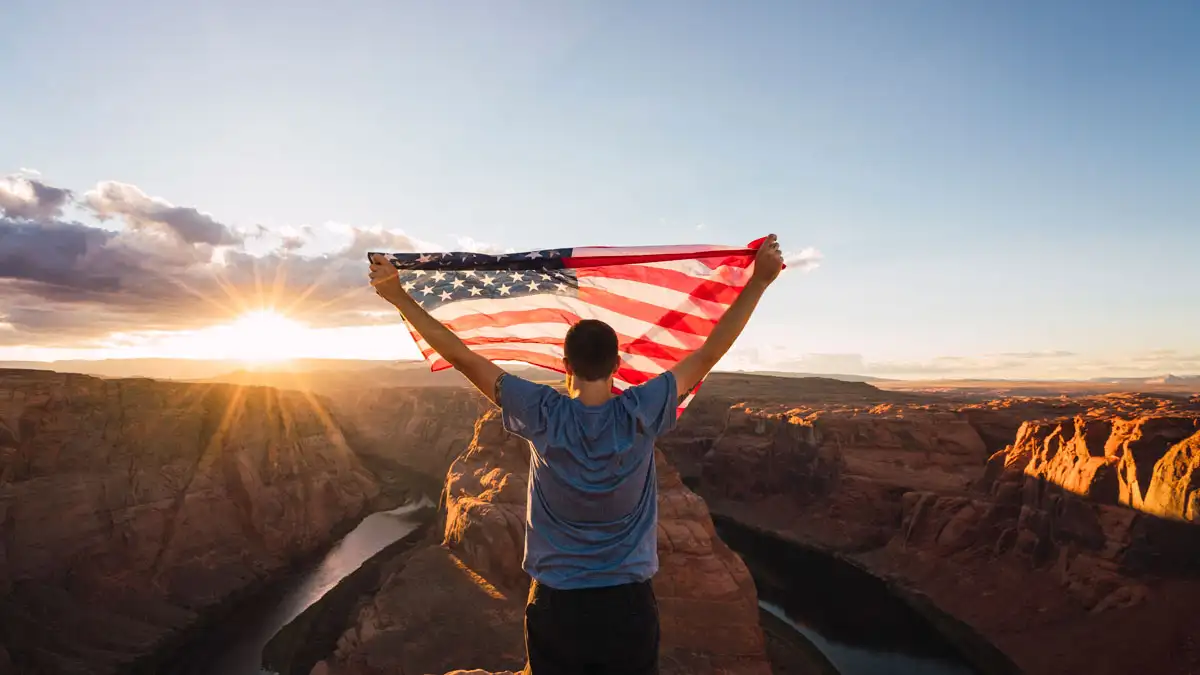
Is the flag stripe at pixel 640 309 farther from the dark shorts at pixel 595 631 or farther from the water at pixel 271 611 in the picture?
the water at pixel 271 611

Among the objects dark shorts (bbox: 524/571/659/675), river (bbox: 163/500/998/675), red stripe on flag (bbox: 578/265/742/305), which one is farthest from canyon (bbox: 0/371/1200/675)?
dark shorts (bbox: 524/571/659/675)

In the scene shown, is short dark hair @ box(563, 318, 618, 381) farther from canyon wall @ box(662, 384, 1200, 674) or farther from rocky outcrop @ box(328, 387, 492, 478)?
rocky outcrop @ box(328, 387, 492, 478)

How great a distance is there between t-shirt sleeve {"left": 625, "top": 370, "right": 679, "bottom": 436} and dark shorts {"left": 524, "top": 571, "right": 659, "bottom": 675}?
34.1 inches

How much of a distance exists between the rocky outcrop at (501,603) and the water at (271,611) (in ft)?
36.1

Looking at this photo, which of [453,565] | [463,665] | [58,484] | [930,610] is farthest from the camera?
[930,610]

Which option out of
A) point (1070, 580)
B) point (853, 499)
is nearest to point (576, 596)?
point (1070, 580)

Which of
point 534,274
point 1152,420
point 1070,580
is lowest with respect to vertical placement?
point 1070,580

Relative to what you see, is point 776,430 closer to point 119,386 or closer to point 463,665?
point 463,665

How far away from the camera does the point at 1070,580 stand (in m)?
33.2

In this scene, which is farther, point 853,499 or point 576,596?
point 853,499

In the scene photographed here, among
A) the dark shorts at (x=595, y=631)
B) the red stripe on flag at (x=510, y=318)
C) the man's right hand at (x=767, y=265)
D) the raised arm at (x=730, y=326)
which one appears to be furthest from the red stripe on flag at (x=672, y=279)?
the dark shorts at (x=595, y=631)

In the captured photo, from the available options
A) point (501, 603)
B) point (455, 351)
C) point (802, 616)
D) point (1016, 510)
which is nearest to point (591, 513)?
point (455, 351)

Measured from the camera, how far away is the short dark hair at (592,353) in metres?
3.31

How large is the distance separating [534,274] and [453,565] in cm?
2442
